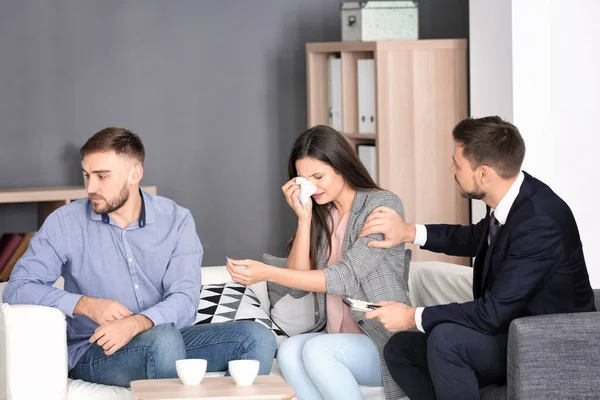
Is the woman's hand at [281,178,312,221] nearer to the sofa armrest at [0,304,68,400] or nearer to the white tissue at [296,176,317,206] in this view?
the white tissue at [296,176,317,206]

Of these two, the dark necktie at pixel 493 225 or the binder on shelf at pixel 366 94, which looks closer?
the dark necktie at pixel 493 225

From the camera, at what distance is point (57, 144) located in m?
4.77

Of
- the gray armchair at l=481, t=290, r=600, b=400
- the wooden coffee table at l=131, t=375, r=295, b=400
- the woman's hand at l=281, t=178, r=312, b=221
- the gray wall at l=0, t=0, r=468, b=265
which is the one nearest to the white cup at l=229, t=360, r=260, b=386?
the wooden coffee table at l=131, t=375, r=295, b=400

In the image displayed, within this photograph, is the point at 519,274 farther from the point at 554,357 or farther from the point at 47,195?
the point at 47,195

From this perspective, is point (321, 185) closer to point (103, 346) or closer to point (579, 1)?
point (103, 346)

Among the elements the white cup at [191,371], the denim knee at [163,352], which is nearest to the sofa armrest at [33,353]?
the denim knee at [163,352]

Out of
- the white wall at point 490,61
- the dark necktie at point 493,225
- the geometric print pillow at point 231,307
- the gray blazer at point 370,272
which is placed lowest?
the geometric print pillow at point 231,307

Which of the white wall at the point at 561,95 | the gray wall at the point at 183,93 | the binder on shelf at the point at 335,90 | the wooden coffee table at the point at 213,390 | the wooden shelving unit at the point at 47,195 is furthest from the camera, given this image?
the gray wall at the point at 183,93

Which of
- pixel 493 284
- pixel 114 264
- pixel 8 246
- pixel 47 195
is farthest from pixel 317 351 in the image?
pixel 8 246

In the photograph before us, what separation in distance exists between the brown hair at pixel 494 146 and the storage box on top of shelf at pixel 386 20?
5.75 feet

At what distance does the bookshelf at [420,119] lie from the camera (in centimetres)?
441

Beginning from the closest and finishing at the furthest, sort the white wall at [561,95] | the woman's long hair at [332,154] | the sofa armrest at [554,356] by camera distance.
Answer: the sofa armrest at [554,356]
the woman's long hair at [332,154]
the white wall at [561,95]

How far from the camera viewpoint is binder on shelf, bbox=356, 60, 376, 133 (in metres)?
4.46

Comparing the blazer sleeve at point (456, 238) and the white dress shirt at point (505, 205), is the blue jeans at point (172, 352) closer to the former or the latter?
the white dress shirt at point (505, 205)
